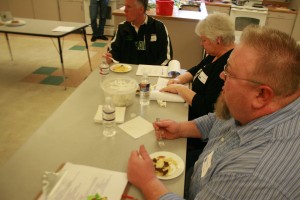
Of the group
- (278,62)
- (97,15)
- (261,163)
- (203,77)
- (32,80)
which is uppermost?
(278,62)

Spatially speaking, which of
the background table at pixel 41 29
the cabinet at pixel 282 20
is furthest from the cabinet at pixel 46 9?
the cabinet at pixel 282 20

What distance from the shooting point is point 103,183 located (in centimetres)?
99

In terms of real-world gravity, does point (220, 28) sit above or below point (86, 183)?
above

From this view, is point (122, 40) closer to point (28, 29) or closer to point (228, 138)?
point (28, 29)

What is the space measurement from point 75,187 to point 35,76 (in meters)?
3.17

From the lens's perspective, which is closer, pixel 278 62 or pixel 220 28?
pixel 278 62

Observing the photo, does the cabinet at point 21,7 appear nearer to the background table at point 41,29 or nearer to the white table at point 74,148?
the background table at point 41,29

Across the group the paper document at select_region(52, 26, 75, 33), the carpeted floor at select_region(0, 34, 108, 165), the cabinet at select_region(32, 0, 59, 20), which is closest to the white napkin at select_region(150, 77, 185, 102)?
the carpeted floor at select_region(0, 34, 108, 165)

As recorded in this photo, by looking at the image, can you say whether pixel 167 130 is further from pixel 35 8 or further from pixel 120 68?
pixel 35 8

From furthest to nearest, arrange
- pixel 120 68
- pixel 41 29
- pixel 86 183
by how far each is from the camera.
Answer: pixel 41 29 < pixel 120 68 < pixel 86 183

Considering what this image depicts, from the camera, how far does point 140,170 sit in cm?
100

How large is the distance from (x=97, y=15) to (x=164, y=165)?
4.71 metres

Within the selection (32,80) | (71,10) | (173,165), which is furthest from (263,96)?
(71,10)

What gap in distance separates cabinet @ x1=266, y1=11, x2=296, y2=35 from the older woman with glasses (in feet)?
13.3
